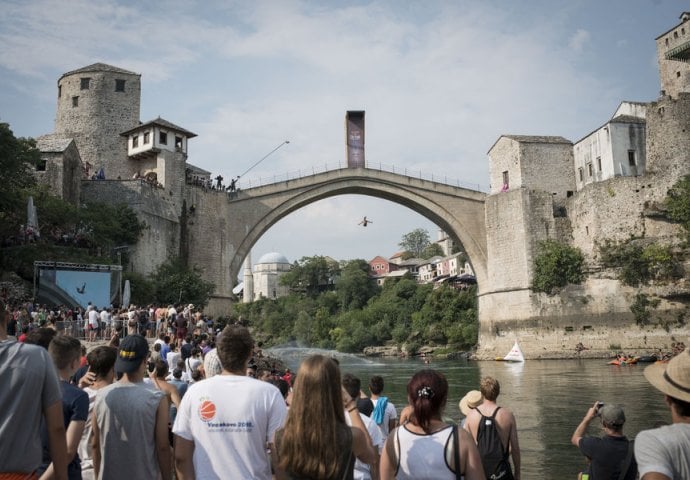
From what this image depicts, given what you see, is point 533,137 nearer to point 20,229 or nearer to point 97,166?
point 97,166

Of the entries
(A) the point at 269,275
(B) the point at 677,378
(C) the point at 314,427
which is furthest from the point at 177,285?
(A) the point at 269,275

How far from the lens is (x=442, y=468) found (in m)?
3.20

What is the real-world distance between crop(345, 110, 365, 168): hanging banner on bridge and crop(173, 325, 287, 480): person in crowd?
120ft

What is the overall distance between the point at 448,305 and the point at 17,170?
4067cm

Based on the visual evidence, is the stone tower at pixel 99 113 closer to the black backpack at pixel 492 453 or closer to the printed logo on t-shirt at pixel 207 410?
the black backpack at pixel 492 453

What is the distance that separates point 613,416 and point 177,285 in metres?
26.6

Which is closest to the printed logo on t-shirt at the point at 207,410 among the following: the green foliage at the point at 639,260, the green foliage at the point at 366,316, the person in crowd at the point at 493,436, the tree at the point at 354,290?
the person in crowd at the point at 493,436

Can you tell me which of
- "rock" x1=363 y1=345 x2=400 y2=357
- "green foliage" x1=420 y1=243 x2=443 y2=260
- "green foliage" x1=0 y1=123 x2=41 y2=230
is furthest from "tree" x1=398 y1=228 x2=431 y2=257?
"green foliage" x1=0 y1=123 x2=41 y2=230

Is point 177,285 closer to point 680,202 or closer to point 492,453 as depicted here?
point 492,453

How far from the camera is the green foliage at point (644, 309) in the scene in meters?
34.0

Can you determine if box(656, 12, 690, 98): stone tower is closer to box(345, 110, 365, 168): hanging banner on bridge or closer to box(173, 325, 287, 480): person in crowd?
box(345, 110, 365, 168): hanging banner on bridge

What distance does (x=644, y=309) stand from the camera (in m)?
34.0

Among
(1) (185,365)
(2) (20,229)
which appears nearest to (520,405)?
(1) (185,365)

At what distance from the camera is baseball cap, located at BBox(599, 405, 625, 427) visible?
4.40 metres
